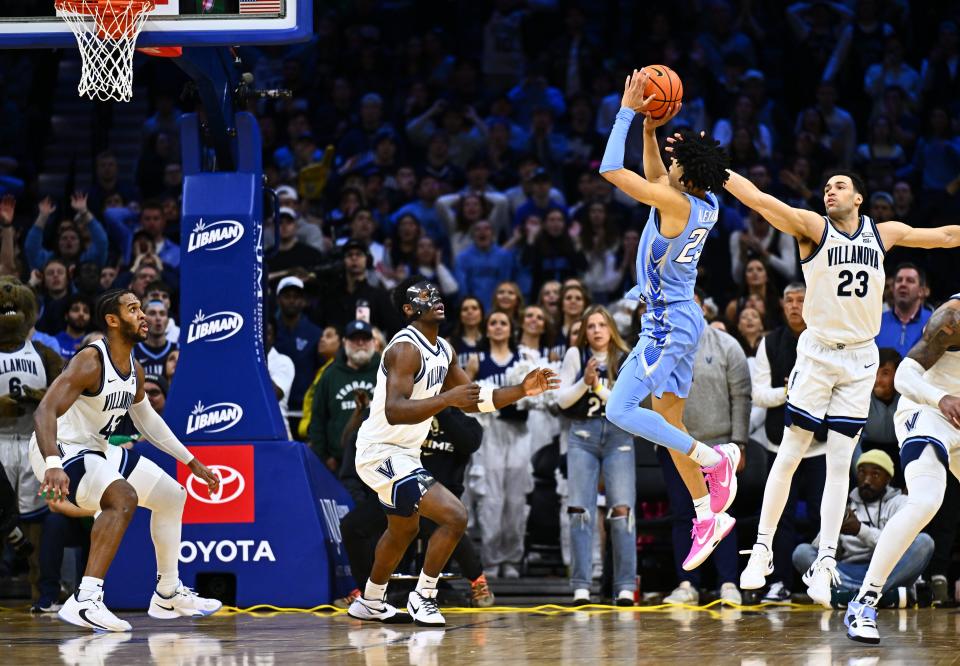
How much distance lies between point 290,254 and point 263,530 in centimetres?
374

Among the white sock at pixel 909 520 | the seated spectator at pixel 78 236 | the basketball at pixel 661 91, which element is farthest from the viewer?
the seated spectator at pixel 78 236

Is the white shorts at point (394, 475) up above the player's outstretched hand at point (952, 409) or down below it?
below

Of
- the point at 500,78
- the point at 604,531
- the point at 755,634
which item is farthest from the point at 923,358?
the point at 500,78

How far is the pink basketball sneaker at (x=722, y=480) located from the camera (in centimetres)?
850

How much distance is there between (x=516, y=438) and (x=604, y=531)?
1.08 m

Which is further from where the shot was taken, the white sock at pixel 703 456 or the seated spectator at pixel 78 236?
the seated spectator at pixel 78 236

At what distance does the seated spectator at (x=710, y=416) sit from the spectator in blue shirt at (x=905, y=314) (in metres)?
1.49

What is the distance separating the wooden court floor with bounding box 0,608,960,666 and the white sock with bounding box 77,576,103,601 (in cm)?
24

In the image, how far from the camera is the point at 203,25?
30.8 feet

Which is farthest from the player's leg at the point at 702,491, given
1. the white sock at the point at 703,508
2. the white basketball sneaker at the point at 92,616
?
A: the white basketball sneaker at the point at 92,616

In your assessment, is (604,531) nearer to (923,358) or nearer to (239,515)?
(239,515)

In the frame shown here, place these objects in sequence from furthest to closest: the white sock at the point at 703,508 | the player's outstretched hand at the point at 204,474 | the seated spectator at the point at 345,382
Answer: the seated spectator at the point at 345,382, the player's outstretched hand at the point at 204,474, the white sock at the point at 703,508

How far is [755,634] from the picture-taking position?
8.48 metres

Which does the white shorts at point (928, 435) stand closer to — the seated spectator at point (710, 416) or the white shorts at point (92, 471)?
the seated spectator at point (710, 416)
